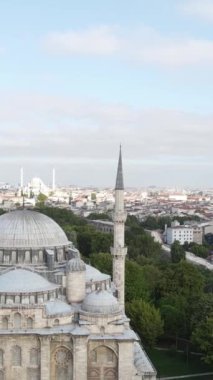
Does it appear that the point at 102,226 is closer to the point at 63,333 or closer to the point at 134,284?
the point at 134,284

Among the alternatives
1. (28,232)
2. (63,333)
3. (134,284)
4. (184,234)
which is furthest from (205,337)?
(184,234)

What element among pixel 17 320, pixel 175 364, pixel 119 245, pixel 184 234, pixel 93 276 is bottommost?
pixel 175 364

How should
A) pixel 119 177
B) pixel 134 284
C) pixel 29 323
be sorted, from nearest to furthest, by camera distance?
pixel 29 323 → pixel 119 177 → pixel 134 284

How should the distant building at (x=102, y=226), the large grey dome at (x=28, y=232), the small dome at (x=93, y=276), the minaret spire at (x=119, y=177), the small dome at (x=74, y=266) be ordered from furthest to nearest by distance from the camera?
the distant building at (x=102, y=226) → the minaret spire at (x=119, y=177) → the small dome at (x=93, y=276) → the large grey dome at (x=28, y=232) → the small dome at (x=74, y=266)

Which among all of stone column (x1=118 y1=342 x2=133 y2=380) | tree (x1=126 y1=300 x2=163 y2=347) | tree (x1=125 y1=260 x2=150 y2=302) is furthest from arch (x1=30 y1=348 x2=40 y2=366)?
tree (x1=125 y1=260 x2=150 y2=302)

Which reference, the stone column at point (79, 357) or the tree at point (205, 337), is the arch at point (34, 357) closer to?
the stone column at point (79, 357)

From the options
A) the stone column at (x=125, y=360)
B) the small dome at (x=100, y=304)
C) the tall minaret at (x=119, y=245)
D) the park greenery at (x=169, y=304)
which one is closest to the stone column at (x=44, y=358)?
the small dome at (x=100, y=304)
